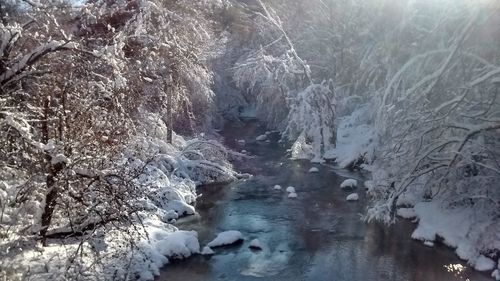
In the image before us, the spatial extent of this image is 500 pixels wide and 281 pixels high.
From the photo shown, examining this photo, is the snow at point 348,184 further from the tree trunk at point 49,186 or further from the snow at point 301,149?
the tree trunk at point 49,186

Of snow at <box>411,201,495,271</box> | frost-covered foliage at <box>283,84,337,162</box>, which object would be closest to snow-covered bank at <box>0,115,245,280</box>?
frost-covered foliage at <box>283,84,337,162</box>

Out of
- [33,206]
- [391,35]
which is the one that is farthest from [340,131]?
[33,206]

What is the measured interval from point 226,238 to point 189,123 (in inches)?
519

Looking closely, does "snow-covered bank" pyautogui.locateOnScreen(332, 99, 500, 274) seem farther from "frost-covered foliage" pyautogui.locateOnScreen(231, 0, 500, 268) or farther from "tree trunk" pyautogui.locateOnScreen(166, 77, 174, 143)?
"tree trunk" pyautogui.locateOnScreen(166, 77, 174, 143)

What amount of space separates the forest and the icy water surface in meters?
0.49

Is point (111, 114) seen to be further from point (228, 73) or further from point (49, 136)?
point (228, 73)

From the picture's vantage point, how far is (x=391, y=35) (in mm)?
16062

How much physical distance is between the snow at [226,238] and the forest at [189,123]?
63cm

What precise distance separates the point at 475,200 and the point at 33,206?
11.5m

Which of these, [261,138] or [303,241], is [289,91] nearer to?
[261,138]

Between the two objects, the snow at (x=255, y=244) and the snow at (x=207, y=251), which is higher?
the snow at (x=255, y=244)

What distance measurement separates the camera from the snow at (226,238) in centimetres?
1414

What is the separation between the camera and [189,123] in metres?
26.8

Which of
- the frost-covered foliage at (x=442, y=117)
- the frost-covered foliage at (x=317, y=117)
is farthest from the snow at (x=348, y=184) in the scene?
the frost-covered foliage at (x=317, y=117)
